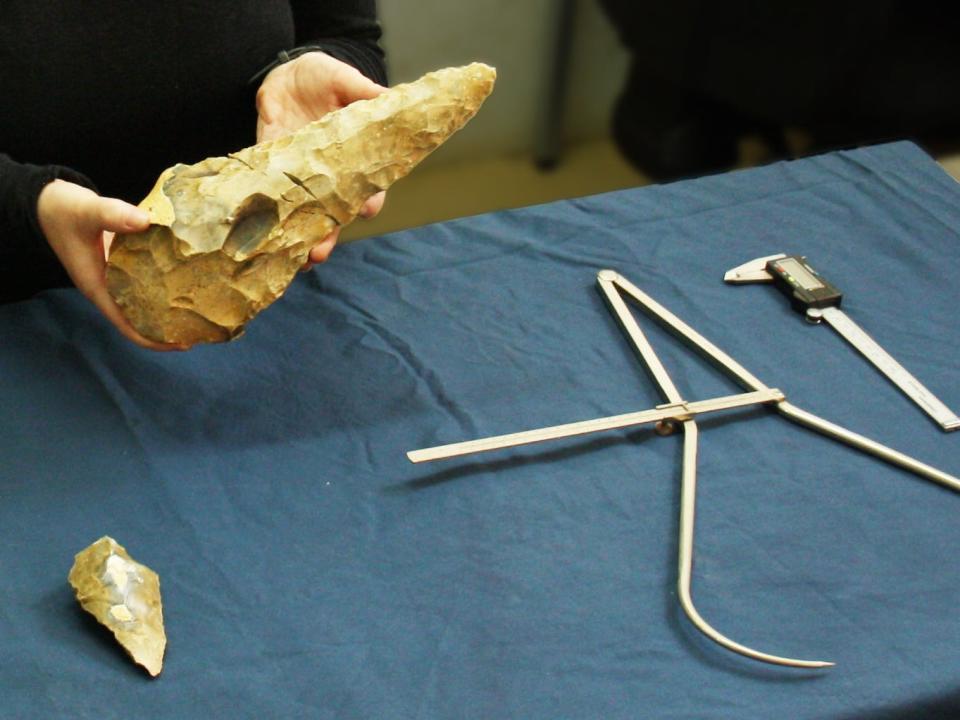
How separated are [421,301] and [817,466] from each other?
16.6 inches

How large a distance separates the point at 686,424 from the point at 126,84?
0.64 meters

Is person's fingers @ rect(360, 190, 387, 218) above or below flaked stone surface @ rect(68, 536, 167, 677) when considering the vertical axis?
above

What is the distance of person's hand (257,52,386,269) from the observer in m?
1.09

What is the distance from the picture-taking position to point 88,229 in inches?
36.0

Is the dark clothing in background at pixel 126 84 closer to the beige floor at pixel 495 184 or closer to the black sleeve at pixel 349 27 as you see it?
the black sleeve at pixel 349 27

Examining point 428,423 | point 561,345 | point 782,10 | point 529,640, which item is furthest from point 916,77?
point 529,640

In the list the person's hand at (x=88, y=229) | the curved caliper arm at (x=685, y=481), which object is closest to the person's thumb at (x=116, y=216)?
the person's hand at (x=88, y=229)

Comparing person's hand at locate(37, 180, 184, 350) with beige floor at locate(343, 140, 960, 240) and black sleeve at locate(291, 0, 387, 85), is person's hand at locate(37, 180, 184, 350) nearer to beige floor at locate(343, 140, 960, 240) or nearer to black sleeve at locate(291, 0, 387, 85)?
black sleeve at locate(291, 0, 387, 85)

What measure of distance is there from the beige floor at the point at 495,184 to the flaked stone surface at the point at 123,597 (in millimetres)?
1556

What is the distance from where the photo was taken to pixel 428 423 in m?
0.99

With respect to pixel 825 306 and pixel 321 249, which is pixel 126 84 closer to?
pixel 321 249

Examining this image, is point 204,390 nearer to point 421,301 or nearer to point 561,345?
point 421,301

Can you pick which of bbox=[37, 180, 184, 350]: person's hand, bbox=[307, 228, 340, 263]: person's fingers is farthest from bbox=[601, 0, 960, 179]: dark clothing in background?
bbox=[37, 180, 184, 350]: person's hand

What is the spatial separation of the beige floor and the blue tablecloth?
1.19 meters
